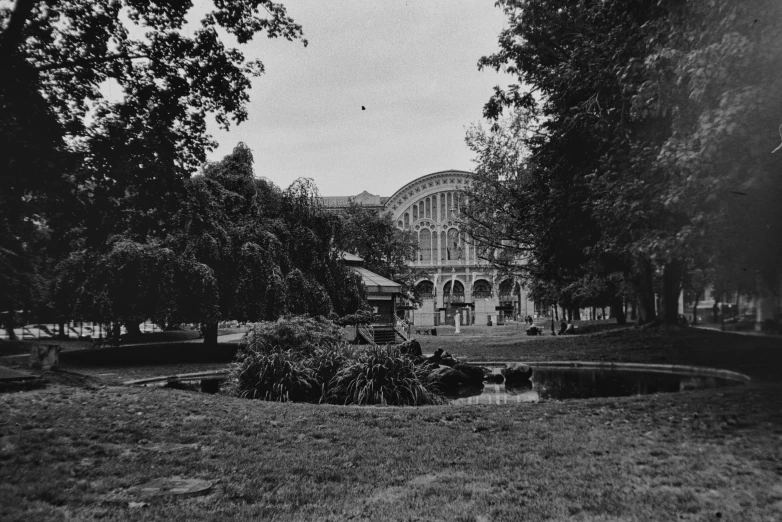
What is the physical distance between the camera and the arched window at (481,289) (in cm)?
7612

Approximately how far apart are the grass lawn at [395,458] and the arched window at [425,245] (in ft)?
219

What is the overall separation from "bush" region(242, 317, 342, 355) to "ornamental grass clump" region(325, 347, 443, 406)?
1.54m

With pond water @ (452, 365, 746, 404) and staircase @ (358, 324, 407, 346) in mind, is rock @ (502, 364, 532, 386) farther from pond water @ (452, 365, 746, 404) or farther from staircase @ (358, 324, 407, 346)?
staircase @ (358, 324, 407, 346)

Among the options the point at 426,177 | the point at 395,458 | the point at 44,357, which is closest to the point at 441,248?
the point at 426,177

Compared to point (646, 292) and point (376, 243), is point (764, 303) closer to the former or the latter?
point (646, 292)

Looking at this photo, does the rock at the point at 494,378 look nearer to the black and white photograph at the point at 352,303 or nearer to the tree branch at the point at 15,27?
the black and white photograph at the point at 352,303

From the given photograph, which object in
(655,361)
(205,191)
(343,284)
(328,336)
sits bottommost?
(655,361)

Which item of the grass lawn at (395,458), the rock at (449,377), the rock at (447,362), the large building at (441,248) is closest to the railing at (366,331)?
the rock at (447,362)

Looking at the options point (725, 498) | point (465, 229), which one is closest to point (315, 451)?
point (725, 498)

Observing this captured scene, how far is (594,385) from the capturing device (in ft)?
40.7

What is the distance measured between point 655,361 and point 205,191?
51.0 ft

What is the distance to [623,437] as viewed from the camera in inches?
240

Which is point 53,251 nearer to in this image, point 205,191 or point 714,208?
point 205,191

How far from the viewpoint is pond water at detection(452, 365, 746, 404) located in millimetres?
10945
